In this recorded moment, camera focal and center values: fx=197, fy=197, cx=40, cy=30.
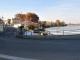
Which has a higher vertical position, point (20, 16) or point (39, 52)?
point (20, 16)

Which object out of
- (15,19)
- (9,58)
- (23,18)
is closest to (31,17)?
(23,18)

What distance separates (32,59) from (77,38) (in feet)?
53.2

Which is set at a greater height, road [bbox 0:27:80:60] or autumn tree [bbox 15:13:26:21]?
autumn tree [bbox 15:13:26:21]

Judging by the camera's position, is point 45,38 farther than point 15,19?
No

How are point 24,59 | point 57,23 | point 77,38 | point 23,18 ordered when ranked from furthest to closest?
1. point 57,23
2. point 23,18
3. point 77,38
4. point 24,59

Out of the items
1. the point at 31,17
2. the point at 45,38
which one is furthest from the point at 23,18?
the point at 45,38

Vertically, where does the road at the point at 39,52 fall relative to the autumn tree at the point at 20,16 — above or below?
below

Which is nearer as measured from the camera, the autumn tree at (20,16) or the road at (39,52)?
the road at (39,52)

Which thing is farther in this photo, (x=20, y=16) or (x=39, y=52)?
(x=20, y=16)

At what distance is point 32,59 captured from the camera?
9.29 meters

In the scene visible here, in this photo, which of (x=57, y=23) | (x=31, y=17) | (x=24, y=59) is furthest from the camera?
(x=57, y=23)

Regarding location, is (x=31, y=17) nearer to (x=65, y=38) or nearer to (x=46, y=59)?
(x=65, y=38)

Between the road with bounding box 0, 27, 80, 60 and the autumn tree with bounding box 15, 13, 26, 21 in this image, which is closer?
the road with bounding box 0, 27, 80, 60

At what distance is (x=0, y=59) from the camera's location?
931 cm
